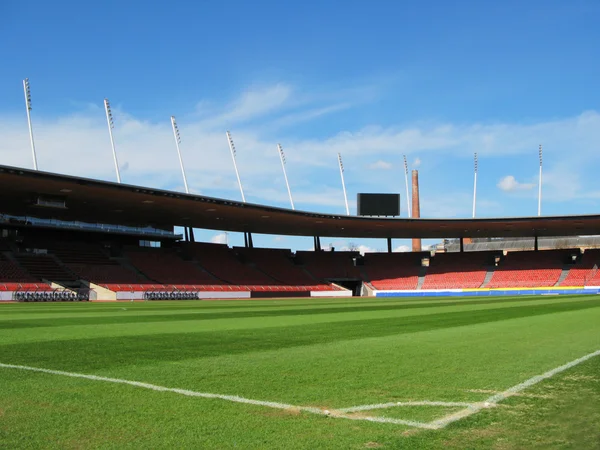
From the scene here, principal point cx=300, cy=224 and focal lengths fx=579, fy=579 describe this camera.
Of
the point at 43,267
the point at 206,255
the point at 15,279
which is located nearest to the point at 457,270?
the point at 206,255

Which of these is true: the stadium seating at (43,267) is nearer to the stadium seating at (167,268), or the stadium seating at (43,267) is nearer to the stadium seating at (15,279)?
the stadium seating at (15,279)

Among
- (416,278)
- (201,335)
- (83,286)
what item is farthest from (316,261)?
(201,335)

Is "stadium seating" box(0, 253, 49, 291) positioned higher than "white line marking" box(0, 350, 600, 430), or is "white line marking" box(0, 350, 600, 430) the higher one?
"white line marking" box(0, 350, 600, 430)

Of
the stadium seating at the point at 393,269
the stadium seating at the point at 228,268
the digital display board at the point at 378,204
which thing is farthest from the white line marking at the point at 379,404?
the stadium seating at the point at 393,269

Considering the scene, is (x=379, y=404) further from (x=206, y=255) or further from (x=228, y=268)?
(x=206, y=255)

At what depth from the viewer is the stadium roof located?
4091 centimetres

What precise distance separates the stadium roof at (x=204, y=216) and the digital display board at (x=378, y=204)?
2.34 metres

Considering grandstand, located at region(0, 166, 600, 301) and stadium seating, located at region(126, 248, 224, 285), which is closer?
grandstand, located at region(0, 166, 600, 301)

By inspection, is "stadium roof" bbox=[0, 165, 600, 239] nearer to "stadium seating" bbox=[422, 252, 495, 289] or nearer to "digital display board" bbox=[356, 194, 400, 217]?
"digital display board" bbox=[356, 194, 400, 217]

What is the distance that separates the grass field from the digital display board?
58275 mm

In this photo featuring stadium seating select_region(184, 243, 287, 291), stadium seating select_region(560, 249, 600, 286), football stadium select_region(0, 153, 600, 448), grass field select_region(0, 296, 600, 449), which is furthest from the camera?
stadium seating select_region(560, 249, 600, 286)

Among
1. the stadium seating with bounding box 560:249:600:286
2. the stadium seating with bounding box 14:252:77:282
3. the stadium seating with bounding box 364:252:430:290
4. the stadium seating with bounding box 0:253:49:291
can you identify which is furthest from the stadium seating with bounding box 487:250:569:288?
the stadium seating with bounding box 0:253:49:291

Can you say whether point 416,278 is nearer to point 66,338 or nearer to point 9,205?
point 9,205

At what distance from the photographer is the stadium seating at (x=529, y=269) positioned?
64.4m
